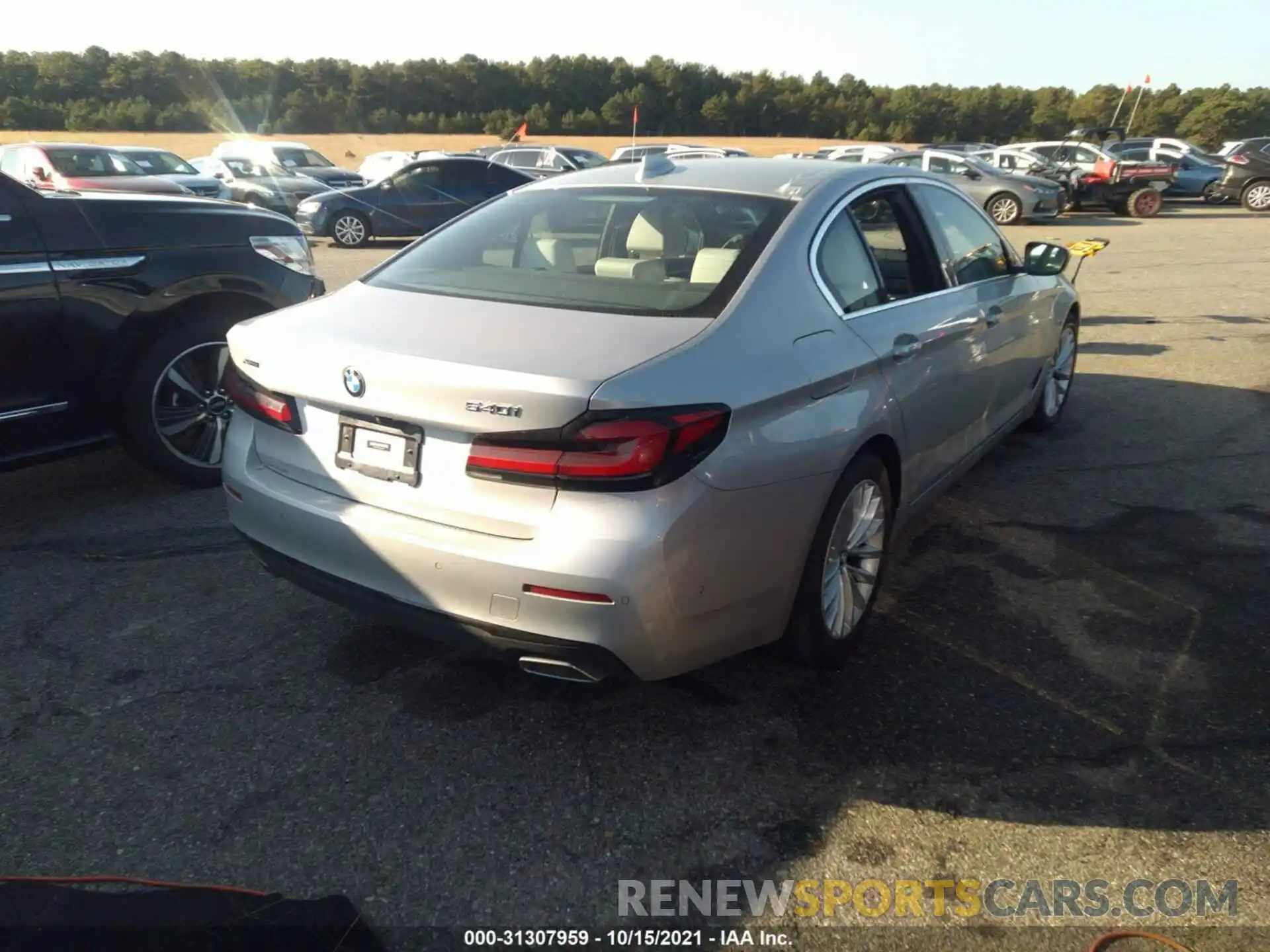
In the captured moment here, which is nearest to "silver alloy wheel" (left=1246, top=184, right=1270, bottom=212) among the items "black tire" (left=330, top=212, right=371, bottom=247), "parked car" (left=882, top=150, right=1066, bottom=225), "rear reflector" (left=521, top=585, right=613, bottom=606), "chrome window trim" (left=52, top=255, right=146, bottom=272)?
"parked car" (left=882, top=150, right=1066, bottom=225)

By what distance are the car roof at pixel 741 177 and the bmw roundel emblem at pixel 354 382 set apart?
4.90 feet

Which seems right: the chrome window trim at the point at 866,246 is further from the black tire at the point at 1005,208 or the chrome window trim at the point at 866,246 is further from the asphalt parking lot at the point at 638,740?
the black tire at the point at 1005,208

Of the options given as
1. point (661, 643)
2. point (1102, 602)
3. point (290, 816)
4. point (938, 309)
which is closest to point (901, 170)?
point (938, 309)

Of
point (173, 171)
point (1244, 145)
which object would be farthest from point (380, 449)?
point (1244, 145)

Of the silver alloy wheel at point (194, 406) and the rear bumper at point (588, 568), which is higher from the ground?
the rear bumper at point (588, 568)

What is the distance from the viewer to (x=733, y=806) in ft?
8.50

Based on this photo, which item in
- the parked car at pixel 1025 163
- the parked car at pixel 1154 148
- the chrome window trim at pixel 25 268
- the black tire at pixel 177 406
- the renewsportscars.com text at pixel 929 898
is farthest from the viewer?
the parked car at pixel 1154 148

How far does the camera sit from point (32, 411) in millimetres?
4098

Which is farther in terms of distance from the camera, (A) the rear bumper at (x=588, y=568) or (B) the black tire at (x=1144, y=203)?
(B) the black tire at (x=1144, y=203)

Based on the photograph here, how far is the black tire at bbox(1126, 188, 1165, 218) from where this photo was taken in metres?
22.4

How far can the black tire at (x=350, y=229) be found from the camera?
16125 millimetres

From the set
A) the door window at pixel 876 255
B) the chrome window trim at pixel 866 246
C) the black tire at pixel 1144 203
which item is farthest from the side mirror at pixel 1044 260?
the black tire at pixel 1144 203

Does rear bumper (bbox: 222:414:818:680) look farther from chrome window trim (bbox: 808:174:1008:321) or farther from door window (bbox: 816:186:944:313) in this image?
door window (bbox: 816:186:944:313)

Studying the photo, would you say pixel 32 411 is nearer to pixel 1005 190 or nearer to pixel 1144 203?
pixel 1005 190
